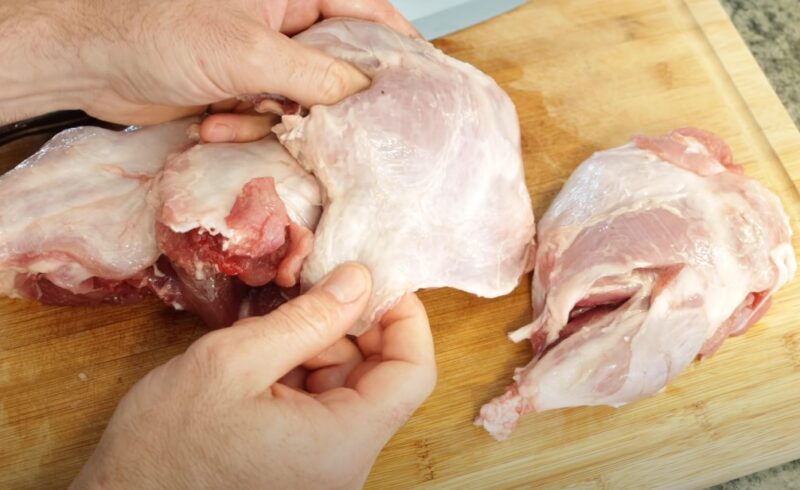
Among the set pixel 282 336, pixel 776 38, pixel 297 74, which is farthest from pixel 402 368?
pixel 776 38

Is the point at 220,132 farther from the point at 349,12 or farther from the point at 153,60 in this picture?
the point at 349,12

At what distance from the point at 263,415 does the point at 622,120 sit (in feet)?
5.21

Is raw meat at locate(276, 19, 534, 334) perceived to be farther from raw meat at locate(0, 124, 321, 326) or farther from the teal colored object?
the teal colored object

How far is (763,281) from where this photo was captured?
2057mm

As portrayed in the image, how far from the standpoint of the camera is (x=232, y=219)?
1896 millimetres

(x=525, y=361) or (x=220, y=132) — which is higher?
(x=220, y=132)

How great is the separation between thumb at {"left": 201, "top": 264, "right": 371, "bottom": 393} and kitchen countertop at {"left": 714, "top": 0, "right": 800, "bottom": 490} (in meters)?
2.15

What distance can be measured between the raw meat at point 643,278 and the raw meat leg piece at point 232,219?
2.23 ft

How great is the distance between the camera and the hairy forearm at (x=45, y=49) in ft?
6.60

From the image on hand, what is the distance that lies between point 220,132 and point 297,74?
13.8 inches

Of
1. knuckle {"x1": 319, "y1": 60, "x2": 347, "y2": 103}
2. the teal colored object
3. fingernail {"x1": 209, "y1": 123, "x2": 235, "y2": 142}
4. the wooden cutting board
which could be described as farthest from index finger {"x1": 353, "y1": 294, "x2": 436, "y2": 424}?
the teal colored object

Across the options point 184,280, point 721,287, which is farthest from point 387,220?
point 721,287

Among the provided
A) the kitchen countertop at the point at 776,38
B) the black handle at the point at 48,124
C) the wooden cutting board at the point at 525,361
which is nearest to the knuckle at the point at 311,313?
the wooden cutting board at the point at 525,361

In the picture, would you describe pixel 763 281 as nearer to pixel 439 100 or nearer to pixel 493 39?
pixel 439 100
